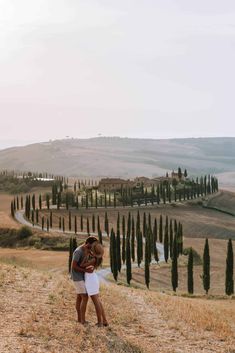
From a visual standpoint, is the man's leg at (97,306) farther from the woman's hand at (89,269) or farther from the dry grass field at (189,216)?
the dry grass field at (189,216)

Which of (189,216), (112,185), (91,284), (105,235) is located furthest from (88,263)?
(112,185)

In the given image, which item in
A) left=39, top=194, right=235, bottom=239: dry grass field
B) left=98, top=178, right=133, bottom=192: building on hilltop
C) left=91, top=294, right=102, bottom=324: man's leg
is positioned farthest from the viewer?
left=98, top=178, right=133, bottom=192: building on hilltop

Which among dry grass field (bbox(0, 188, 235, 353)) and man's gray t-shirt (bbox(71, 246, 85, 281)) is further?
man's gray t-shirt (bbox(71, 246, 85, 281))

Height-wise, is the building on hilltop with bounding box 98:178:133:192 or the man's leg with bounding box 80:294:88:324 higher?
the building on hilltop with bounding box 98:178:133:192

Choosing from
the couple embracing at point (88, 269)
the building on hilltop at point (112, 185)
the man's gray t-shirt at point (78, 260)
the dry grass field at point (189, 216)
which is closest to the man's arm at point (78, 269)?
the couple embracing at point (88, 269)

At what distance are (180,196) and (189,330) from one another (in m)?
140

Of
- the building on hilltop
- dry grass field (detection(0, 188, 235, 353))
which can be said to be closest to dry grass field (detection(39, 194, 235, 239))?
the building on hilltop

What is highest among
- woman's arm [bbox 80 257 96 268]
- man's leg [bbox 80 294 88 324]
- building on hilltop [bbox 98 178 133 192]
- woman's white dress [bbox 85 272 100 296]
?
building on hilltop [bbox 98 178 133 192]

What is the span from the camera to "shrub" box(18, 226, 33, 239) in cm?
10946

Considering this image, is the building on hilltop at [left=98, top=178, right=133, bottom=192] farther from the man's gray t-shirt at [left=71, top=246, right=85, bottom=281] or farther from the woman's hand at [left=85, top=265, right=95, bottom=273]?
the woman's hand at [left=85, top=265, right=95, bottom=273]

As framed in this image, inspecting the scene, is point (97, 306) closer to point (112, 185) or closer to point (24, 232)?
point (24, 232)

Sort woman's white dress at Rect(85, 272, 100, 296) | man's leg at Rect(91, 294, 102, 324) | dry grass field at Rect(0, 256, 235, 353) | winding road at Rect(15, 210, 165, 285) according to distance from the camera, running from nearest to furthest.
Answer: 1. dry grass field at Rect(0, 256, 235, 353)
2. man's leg at Rect(91, 294, 102, 324)
3. woman's white dress at Rect(85, 272, 100, 296)
4. winding road at Rect(15, 210, 165, 285)

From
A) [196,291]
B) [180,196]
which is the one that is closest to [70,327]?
[196,291]

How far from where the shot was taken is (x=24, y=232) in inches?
4338
